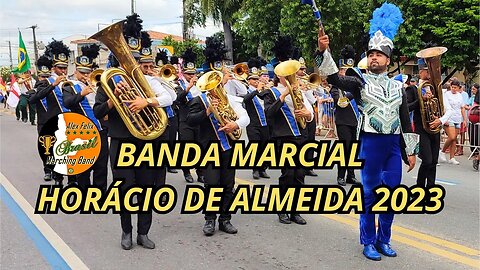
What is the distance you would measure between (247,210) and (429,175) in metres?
2.38

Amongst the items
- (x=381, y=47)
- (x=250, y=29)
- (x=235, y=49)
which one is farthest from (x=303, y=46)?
(x=381, y=47)

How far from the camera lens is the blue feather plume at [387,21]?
14.6 feet

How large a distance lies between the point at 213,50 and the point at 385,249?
291 cm

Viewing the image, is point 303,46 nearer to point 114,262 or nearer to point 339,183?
point 339,183

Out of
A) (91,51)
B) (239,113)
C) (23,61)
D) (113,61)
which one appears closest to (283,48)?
(239,113)

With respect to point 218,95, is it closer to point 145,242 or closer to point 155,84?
point 155,84

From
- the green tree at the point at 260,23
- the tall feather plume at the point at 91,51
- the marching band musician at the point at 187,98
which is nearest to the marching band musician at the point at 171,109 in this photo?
the marching band musician at the point at 187,98

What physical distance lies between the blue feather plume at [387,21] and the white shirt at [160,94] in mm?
2013

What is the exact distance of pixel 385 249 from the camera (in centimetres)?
461

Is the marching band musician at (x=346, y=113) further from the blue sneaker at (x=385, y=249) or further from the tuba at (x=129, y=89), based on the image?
the tuba at (x=129, y=89)

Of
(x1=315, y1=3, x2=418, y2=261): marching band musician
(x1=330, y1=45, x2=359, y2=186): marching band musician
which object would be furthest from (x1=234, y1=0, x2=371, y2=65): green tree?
(x1=315, y1=3, x2=418, y2=261): marching band musician

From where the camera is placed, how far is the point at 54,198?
7074mm

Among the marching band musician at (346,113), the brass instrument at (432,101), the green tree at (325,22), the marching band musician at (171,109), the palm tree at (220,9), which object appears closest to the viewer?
the brass instrument at (432,101)

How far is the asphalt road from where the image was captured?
4.46 meters
